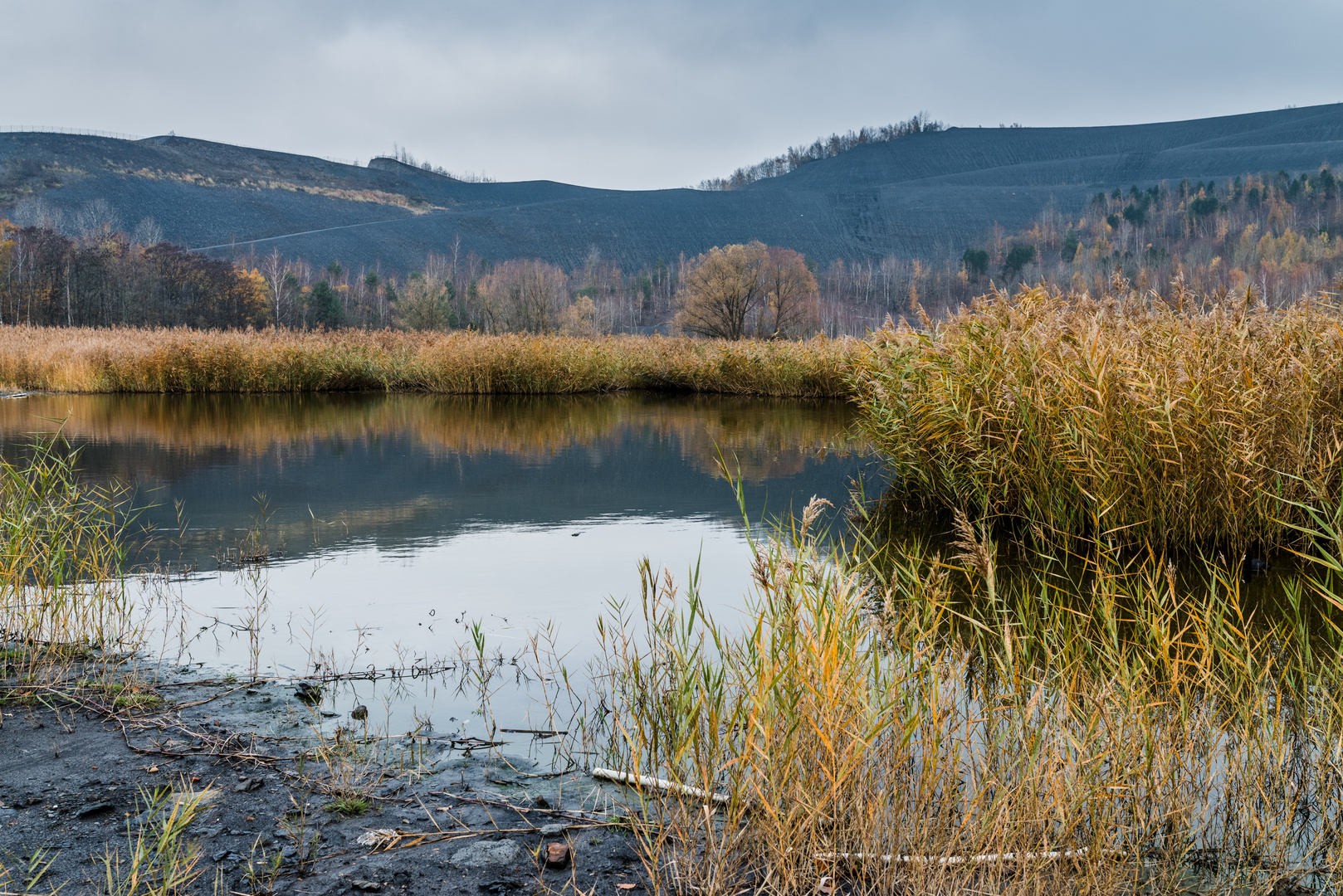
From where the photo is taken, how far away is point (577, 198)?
114 m

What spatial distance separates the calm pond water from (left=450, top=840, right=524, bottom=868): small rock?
947 millimetres

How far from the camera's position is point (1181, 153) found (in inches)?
5172

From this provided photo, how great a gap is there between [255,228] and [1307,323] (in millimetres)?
98146

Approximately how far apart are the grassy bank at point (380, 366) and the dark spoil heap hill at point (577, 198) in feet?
215

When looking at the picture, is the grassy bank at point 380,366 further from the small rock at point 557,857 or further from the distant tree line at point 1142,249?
the distant tree line at point 1142,249

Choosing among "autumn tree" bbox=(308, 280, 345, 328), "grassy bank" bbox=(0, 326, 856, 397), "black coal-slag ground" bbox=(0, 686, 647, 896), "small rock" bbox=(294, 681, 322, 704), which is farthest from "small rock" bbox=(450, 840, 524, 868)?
"autumn tree" bbox=(308, 280, 345, 328)

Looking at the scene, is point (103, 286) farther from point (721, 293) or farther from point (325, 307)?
point (721, 293)

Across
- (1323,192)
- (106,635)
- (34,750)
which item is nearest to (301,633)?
(106,635)

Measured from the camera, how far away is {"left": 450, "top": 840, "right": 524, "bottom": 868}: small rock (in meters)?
2.00

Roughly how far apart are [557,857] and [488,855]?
0.51ft

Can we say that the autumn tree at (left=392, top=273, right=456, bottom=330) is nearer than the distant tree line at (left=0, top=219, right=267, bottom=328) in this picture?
Yes

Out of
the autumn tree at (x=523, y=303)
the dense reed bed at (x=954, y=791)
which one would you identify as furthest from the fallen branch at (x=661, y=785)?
the autumn tree at (x=523, y=303)

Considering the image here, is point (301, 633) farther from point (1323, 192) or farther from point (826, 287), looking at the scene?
point (1323, 192)

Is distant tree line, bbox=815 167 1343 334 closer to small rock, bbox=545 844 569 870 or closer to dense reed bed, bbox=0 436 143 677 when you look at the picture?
dense reed bed, bbox=0 436 143 677
